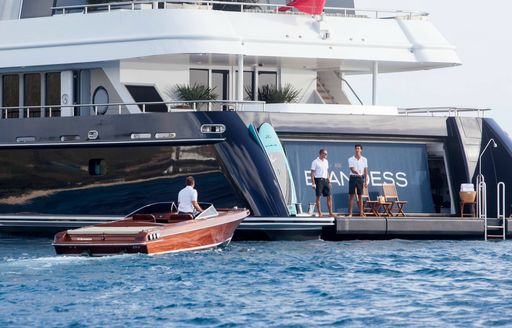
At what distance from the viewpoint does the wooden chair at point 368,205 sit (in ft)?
78.9

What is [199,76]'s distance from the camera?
1045 inches

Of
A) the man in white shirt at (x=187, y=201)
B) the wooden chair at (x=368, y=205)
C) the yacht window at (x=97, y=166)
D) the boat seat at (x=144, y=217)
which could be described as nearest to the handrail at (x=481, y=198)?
the wooden chair at (x=368, y=205)

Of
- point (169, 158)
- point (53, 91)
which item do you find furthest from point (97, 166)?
point (53, 91)

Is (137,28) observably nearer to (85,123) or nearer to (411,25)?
(85,123)

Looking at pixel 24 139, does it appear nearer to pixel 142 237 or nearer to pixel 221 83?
pixel 221 83

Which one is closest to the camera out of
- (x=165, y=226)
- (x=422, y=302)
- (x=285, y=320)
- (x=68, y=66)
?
(x=285, y=320)

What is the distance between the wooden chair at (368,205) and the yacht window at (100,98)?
539 cm

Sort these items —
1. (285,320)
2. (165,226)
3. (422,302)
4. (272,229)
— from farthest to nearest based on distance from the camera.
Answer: (272,229), (165,226), (422,302), (285,320)

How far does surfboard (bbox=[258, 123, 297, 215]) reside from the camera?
2331 centimetres

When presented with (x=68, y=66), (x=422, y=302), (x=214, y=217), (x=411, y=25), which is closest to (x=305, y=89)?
(x=411, y=25)

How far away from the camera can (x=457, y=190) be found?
81.8ft

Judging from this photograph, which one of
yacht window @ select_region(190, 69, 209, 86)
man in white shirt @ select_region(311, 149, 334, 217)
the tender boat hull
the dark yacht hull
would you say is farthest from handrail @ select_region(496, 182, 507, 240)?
yacht window @ select_region(190, 69, 209, 86)

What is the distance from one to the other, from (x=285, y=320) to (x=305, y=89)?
12.9 metres

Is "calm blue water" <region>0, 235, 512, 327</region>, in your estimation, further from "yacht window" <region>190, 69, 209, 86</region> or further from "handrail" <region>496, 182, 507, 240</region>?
"yacht window" <region>190, 69, 209, 86</region>
